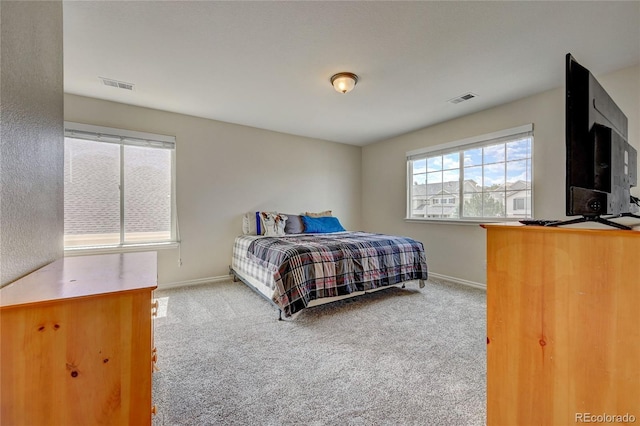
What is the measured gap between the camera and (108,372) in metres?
0.85

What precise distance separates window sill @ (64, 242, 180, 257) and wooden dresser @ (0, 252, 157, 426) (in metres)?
2.59

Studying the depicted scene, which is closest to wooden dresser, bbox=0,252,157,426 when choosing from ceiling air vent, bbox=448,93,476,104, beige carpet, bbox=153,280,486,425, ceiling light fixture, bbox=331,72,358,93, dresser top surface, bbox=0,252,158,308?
dresser top surface, bbox=0,252,158,308

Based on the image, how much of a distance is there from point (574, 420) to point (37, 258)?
2.28 meters

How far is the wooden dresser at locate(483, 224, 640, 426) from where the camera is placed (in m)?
0.84

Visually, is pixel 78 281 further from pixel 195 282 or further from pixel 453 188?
pixel 453 188

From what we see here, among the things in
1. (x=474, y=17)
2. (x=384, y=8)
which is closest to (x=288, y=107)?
(x=384, y=8)

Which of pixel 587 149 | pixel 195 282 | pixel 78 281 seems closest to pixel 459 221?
pixel 587 149

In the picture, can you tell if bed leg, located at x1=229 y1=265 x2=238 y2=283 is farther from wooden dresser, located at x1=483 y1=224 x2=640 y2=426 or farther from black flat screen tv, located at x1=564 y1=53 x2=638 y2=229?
black flat screen tv, located at x1=564 y1=53 x2=638 y2=229

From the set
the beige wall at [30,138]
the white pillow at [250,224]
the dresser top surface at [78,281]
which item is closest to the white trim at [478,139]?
the white pillow at [250,224]

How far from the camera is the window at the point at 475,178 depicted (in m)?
3.20

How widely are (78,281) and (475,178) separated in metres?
4.08

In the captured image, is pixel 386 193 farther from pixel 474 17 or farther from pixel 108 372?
pixel 108 372

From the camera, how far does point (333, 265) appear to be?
2.74 m

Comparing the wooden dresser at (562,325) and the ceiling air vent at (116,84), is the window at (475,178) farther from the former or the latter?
the ceiling air vent at (116,84)
